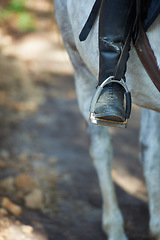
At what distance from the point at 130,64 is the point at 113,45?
0.61ft

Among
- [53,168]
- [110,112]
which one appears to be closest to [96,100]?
[110,112]

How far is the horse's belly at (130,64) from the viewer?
227 cm

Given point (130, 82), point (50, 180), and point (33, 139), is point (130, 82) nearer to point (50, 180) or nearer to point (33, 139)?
point (50, 180)

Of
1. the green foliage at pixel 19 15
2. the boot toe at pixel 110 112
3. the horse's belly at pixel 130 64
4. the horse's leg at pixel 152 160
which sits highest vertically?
the horse's belly at pixel 130 64

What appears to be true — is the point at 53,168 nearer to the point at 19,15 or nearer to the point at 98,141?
the point at 98,141

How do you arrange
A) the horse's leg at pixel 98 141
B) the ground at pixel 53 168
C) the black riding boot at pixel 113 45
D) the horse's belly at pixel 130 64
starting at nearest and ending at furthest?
the black riding boot at pixel 113 45
the horse's belly at pixel 130 64
the horse's leg at pixel 98 141
the ground at pixel 53 168

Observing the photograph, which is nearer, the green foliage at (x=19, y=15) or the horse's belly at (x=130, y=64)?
the horse's belly at (x=130, y=64)

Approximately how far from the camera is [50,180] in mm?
4117

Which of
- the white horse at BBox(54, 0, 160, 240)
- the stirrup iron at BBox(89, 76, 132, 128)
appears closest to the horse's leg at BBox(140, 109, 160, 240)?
the white horse at BBox(54, 0, 160, 240)

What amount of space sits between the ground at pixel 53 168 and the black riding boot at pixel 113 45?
135cm

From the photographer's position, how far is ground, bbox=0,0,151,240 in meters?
3.30

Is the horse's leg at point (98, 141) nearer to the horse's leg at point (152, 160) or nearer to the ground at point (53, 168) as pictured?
the ground at point (53, 168)

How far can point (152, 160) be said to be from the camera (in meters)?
3.30

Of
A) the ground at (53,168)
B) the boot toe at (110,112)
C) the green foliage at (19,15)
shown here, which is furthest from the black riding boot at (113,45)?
the green foliage at (19,15)
